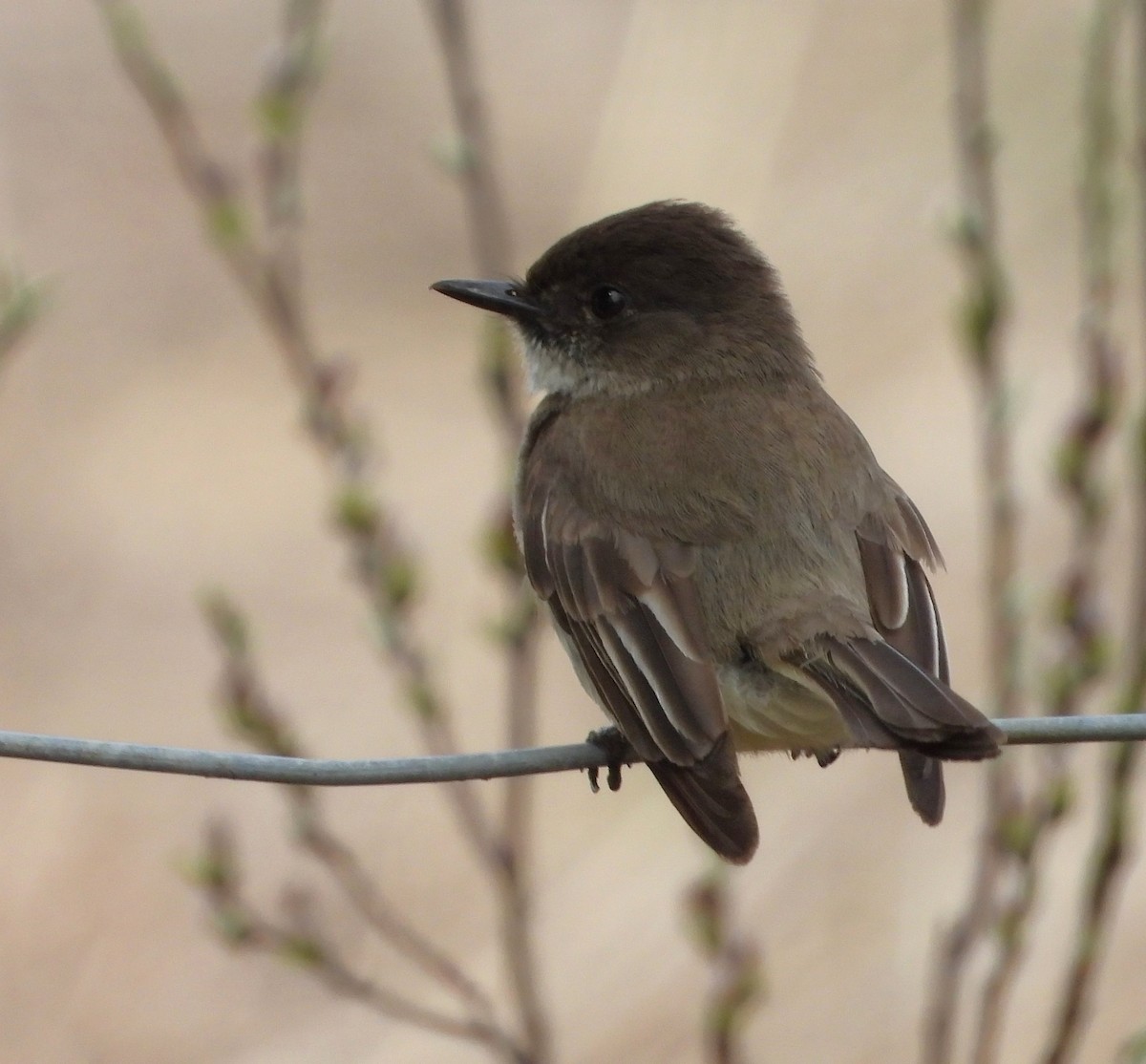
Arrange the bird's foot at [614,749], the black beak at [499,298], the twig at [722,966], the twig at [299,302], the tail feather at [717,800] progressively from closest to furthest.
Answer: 1. the tail feather at [717,800]
2. the bird's foot at [614,749]
3. the twig at [722,966]
4. the twig at [299,302]
5. the black beak at [499,298]

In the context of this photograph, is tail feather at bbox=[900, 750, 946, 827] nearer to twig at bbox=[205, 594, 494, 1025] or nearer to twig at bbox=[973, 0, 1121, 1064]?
twig at bbox=[973, 0, 1121, 1064]

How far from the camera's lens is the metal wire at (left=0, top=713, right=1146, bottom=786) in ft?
8.53

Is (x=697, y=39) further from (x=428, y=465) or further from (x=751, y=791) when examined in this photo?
(x=751, y=791)

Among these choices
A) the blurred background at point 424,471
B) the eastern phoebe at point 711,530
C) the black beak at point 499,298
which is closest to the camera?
the eastern phoebe at point 711,530

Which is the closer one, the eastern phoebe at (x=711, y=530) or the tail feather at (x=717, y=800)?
the tail feather at (x=717, y=800)

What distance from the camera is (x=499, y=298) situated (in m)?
4.53

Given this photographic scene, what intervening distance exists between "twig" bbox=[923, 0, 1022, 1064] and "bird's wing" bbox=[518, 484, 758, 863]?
61cm

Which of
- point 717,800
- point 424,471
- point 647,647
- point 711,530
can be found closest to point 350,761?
point 717,800

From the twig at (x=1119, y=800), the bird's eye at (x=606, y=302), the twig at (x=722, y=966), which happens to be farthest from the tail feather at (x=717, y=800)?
the bird's eye at (x=606, y=302)

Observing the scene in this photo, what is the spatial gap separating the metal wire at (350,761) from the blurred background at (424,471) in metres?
1.20

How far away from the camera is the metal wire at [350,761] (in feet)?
8.53

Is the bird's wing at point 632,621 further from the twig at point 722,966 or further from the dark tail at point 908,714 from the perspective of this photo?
the twig at point 722,966

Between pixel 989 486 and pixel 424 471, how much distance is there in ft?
16.3

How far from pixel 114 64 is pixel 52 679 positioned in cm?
423
